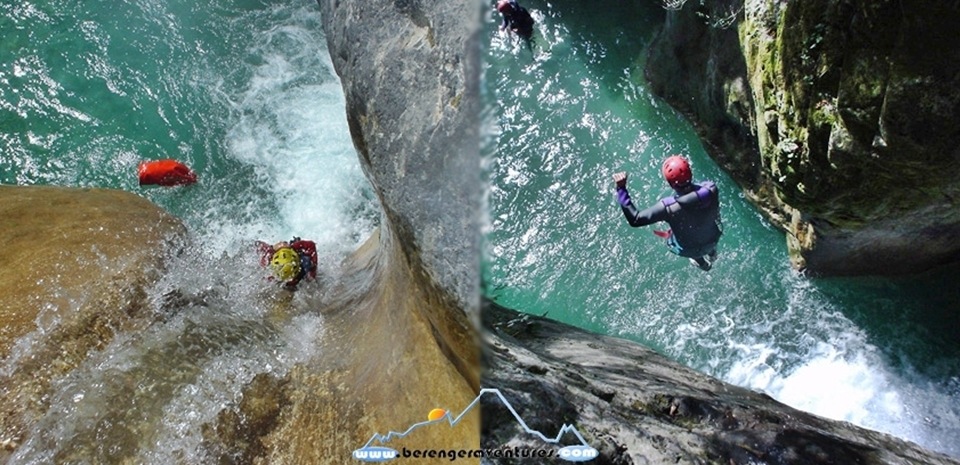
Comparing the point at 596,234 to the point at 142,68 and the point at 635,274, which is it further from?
the point at 142,68

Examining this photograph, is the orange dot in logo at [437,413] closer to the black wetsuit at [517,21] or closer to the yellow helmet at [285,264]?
the yellow helmet at [285,264]

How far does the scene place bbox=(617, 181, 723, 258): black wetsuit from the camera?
17.2 ft

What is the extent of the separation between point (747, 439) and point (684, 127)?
244 inches

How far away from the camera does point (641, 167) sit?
8.26m

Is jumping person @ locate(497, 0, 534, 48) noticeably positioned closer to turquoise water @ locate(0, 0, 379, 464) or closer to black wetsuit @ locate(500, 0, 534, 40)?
black wetsuit @ locate(500, 0, 534, 40)

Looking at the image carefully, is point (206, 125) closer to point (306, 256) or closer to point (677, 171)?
point (306, 256)

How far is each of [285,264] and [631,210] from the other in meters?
3.21

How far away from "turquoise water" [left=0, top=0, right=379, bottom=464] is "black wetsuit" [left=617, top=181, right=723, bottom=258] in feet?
9.39

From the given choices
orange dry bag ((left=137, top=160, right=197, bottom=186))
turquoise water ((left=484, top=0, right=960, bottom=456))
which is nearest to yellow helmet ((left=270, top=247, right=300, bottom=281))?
turquoise water ((left=484, top=0, right=960, bottom=456))

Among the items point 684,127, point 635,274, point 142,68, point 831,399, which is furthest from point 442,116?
point 142,68

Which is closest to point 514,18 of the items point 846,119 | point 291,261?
point 291,261

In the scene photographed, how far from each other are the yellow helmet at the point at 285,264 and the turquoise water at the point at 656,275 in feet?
6.64

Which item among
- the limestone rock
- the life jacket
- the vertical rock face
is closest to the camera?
the limestone rock

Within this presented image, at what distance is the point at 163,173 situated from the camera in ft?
24.5
